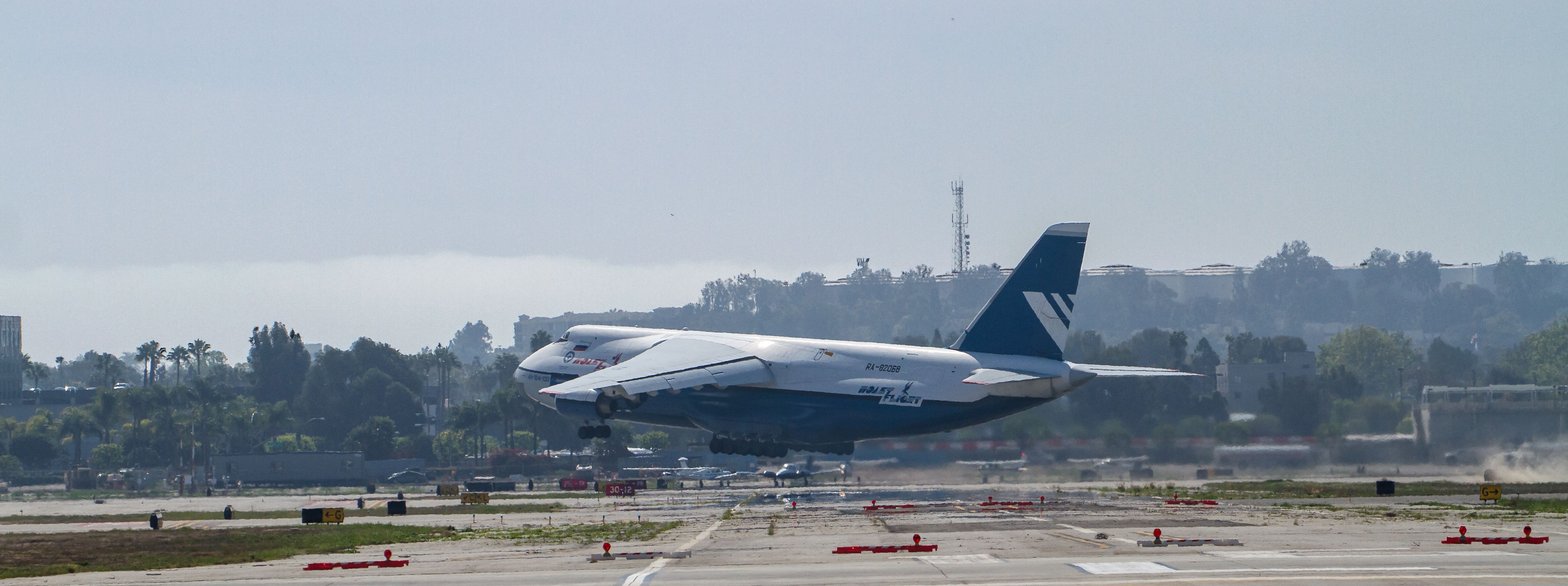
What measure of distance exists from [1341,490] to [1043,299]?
1652 cm

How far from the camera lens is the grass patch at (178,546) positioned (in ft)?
119

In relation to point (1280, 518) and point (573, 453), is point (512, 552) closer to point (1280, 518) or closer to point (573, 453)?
point (1280, 518)

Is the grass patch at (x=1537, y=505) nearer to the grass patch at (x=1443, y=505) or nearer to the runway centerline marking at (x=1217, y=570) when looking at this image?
the grass patch at (x=1443, y=505)

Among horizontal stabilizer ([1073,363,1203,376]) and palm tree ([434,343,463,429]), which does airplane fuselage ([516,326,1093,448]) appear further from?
palm tree ([434,343,463,429])

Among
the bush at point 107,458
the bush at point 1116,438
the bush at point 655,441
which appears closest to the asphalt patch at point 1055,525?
the bush at point 1116,438

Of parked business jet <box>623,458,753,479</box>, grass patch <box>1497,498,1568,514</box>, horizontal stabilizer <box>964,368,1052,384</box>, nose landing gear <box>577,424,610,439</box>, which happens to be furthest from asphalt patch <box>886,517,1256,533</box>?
parked business jet <box>623,458,753,479</box>

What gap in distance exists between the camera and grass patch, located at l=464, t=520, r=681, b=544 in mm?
40594

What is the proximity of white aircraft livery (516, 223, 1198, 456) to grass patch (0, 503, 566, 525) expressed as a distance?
4988 millimetres

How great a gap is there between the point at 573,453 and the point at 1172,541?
10415 centimetres

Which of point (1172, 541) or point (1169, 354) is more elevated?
point (1169, 354)

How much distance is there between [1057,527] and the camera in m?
39.7

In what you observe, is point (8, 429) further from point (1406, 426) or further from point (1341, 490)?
point (1406, 426)

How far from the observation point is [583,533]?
145 ft

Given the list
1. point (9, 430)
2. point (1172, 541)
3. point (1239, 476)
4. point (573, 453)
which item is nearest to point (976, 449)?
point (1239, 476)
